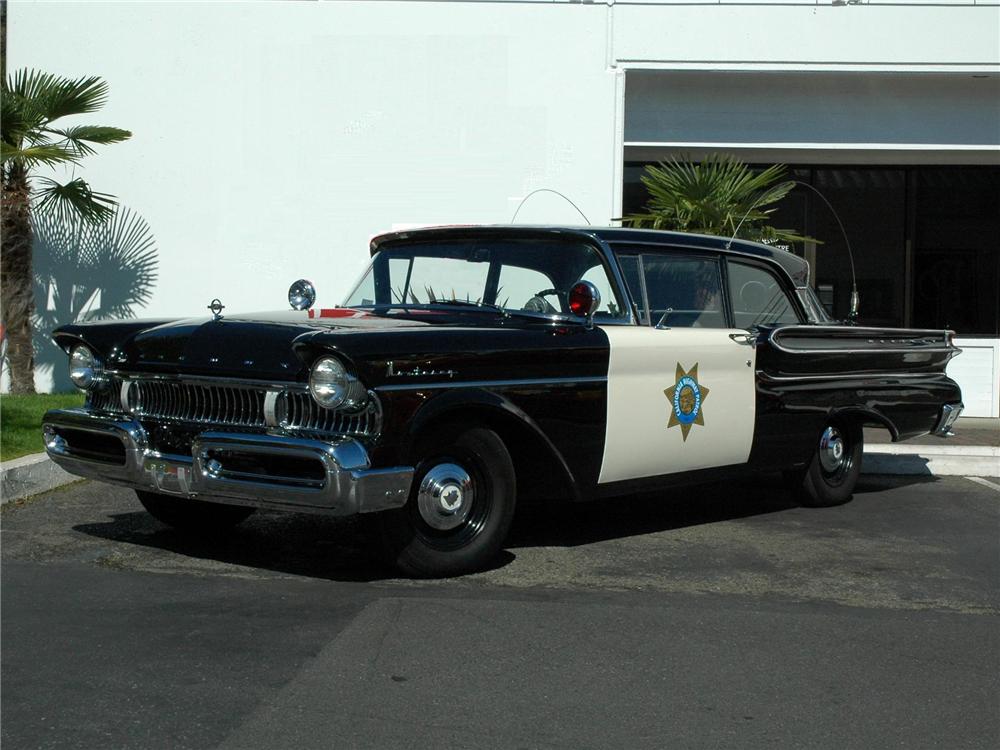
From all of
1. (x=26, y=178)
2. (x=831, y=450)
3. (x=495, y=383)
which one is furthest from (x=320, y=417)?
(x=26, y=178)

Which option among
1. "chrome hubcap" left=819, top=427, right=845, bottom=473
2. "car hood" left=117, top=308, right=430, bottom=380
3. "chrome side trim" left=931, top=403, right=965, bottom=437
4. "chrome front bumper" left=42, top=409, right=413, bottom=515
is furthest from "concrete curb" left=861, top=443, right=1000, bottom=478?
"chrome front bumper" left=42, top=409, right=413, bottom=515

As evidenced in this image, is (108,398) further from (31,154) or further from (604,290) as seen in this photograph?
(31,154)

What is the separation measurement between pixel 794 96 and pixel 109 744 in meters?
11.8

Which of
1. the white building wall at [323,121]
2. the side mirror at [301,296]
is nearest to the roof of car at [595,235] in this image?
the side mirror at [301,296]

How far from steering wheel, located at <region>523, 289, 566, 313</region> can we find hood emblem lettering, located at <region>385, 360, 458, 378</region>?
0.98 m

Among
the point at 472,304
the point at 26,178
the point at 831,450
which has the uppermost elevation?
the point at 26,178

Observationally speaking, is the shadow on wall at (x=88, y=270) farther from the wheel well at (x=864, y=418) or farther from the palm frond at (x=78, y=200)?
the wheel well at (x=864, y=418)

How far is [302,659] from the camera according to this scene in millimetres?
4289

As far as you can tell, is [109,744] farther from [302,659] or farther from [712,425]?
[712,425]

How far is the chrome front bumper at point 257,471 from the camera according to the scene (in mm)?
5043

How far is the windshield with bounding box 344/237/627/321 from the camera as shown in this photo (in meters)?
6.39

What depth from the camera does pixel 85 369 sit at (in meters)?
6.14

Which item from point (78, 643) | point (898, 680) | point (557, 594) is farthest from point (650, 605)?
point (78, 643)

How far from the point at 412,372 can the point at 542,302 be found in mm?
1230
